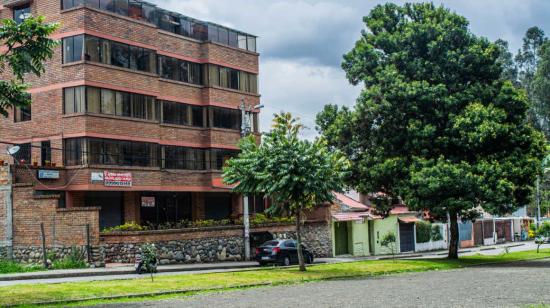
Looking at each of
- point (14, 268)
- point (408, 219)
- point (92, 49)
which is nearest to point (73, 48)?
point (92, 49)

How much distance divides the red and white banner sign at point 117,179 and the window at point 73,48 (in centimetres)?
664

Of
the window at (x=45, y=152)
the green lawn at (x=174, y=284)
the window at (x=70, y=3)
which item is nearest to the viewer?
the green lawn at (x=174, y=284)

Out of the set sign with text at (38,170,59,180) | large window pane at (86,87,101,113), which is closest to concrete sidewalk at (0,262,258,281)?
sign with text at (38,170,59,180)

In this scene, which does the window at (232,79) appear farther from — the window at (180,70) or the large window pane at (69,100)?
the large window pane at (69,100)

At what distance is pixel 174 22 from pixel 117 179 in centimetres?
1291

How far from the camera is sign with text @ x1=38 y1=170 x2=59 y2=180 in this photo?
126 feet

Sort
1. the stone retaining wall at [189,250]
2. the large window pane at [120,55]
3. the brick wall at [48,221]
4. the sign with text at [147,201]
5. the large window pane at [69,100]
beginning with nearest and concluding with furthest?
1. the brick wall at [48,221]
2. the stone retaining wall at [189,250]
3. the large window pane at [69,100]
4. the large window pane at [120,55]
5. the sign with text at [147,201]

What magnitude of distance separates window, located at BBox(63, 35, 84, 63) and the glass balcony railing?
195cm

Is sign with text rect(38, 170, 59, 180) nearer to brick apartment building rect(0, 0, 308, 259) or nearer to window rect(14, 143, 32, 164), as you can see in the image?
brick apartment building rect(0, 0, 308, 259)

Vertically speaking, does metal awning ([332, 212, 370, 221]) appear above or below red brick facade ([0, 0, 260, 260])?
below

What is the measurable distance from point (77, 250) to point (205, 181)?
16.1 m

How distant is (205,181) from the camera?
5000 cm

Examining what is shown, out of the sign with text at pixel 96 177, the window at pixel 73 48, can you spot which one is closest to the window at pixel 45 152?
the sign with text at pixel 96 177

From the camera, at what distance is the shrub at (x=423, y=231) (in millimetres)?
60969
